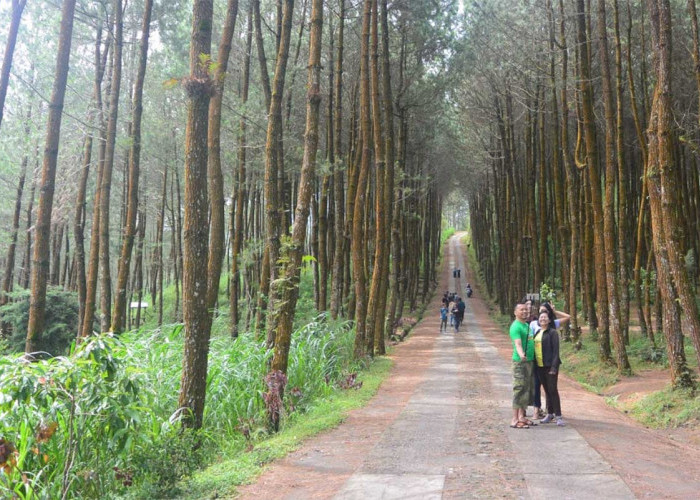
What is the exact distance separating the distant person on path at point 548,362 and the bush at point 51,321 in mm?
15504

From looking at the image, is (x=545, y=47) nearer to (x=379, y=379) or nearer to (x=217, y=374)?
(x=379, y=379)

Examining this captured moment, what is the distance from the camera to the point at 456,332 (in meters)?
29.1

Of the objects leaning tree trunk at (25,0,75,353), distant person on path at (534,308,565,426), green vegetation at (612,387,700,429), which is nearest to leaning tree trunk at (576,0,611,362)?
green vegetation at (612,387,700,429)

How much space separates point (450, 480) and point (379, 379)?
8235 millimetres

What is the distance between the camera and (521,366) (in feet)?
27.8

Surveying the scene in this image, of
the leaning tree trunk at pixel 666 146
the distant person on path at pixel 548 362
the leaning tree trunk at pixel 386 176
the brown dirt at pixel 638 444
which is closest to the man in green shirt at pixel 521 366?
the distant person on path at pixel 548 362

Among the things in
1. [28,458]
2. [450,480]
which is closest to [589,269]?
[450,480]

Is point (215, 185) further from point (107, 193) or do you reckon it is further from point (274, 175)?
point (274, 175)

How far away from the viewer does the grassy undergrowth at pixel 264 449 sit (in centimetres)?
597

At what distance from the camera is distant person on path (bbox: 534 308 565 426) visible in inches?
345

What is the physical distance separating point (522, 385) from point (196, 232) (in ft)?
15.7

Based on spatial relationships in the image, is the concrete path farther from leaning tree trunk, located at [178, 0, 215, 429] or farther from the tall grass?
leaning tree trunk, located at [178, 0, 215, 429]

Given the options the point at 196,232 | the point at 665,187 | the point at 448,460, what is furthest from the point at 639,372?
the point at 196,232

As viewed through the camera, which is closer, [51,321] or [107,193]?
[107,193]
